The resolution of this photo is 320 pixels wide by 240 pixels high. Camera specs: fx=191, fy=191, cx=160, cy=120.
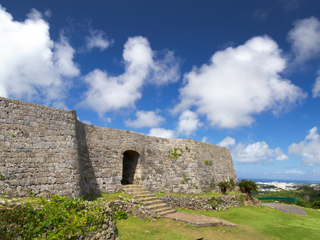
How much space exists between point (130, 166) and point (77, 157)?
216 inches

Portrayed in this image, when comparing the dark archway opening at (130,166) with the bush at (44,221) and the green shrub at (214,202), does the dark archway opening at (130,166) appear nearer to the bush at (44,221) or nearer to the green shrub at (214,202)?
the green shrub at (214,202)

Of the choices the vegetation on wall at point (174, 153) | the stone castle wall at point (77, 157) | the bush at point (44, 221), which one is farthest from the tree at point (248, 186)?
the bush at point (44, 221)

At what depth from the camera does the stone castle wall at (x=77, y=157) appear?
7.87m

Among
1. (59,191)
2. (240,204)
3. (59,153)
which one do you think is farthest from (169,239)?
(240,204)

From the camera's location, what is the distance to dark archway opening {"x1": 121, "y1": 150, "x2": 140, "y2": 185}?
45.8 feet

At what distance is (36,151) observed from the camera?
838cm

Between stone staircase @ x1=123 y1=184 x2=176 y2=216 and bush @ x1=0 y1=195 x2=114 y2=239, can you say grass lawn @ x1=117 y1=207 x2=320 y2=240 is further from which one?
bush @ x1=0 y1=195 x2=114 y2=239

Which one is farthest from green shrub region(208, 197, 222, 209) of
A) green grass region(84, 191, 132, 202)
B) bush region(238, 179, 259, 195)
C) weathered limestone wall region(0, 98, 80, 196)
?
weathered limestone wall region(0, 98, 80, 196)

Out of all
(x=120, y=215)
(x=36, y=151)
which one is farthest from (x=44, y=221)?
(x=120, y=215)

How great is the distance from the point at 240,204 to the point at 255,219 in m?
4.58

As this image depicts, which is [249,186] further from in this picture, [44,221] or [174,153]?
[44,221]

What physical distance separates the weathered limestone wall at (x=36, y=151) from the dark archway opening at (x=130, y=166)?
5.20 meters

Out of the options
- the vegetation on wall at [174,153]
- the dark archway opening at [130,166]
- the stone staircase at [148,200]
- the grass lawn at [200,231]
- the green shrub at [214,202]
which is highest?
the vegetation on wall at [174,153]

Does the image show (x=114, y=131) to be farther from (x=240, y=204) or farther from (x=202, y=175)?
(x=240, y=204)
